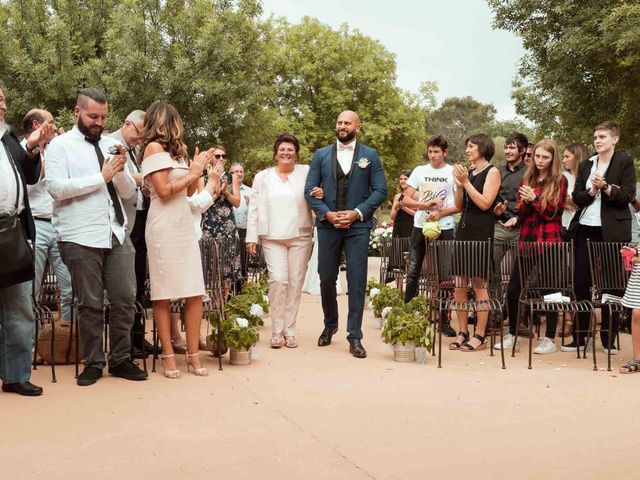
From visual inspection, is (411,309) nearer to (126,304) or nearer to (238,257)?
(126,304)

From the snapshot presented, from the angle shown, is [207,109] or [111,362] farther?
[207,109]

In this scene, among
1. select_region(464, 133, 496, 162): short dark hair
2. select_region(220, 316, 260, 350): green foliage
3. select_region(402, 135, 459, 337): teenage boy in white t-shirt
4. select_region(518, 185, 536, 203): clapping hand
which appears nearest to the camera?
select_region(220, 316, 260, 350): green foliage

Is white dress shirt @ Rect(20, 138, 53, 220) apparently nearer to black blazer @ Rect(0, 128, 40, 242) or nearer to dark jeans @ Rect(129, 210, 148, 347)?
dark jeans @ Rect(129, 210, 148, 347)

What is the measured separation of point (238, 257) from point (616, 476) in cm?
678

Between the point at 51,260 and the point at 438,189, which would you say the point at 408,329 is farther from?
the point at 51,260

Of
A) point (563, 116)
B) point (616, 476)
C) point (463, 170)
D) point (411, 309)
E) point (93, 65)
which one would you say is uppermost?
point (93, 65)

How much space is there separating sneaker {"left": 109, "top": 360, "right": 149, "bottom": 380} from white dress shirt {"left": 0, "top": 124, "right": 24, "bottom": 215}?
1.47 meters

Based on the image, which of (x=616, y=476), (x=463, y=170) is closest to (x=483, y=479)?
(x=616, y=476)

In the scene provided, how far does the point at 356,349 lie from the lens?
296 inches

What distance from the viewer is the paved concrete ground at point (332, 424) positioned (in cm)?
427

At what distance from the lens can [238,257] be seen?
409 inches

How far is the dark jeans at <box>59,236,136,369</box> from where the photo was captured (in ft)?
20.0

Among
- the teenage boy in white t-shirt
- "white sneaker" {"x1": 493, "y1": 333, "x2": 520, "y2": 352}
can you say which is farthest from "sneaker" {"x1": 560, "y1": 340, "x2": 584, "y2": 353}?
the teenage boy in white t-shirt

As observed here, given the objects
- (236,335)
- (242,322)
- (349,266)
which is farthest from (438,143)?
(236,335)
